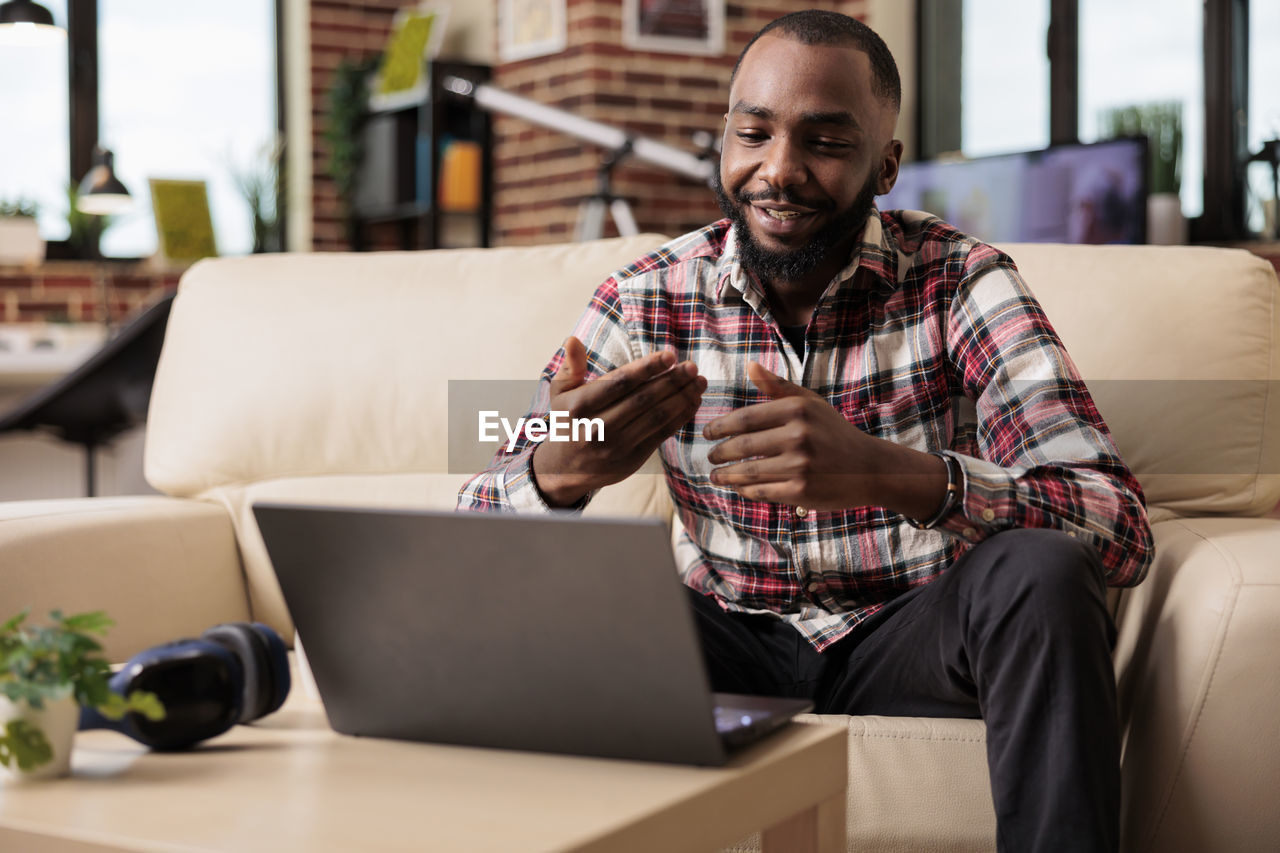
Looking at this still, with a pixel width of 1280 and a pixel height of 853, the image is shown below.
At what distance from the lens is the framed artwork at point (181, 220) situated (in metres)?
4.98

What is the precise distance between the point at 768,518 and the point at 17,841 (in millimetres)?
860

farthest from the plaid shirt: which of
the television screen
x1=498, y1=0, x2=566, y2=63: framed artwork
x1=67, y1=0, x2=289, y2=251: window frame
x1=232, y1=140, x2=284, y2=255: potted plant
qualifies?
x1=67, y1=0, x2=289, y2=251: window frame

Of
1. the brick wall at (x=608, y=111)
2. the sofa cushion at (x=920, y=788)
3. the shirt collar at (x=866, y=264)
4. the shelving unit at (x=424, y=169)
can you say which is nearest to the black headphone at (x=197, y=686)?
the sofa cushion at (x=920, y=788)

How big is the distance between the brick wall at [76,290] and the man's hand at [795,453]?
3.96 m

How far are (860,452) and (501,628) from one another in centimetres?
40

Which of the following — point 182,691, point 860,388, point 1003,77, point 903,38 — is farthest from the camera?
point 903,38

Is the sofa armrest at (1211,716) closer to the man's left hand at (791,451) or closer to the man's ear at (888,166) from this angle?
the man's left hand at (791,451)

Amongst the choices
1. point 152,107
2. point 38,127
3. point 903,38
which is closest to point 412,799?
point 903,38

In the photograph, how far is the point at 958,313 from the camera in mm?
1496

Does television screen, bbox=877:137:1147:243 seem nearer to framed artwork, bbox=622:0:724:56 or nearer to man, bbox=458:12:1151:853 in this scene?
framed artwork, bbox=622:0:724:56

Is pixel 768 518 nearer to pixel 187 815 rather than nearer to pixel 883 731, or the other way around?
pixel 883 731

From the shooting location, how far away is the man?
44.8 inches

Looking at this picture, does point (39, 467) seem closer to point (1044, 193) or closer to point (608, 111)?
point (608, 111)

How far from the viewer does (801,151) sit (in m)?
1.54
